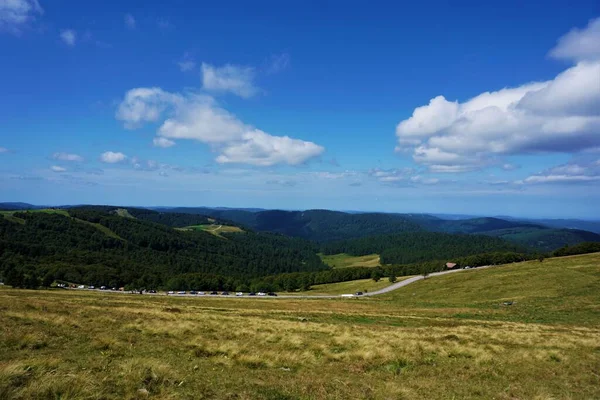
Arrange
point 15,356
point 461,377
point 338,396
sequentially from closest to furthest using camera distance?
point 338,396, point 15,356, point 461,377

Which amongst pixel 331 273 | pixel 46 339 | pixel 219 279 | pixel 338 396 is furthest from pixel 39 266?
pixel 338 396

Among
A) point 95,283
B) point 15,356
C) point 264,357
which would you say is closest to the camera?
point 15,356

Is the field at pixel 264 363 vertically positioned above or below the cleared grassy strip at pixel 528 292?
above

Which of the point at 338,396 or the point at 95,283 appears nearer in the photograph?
the point at 338,396

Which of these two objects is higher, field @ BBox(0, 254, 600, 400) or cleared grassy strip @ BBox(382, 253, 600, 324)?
field @ BBox(0, 254, 600, 400)

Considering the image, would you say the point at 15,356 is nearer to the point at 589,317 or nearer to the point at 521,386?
the point at 521,386

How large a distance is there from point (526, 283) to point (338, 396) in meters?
66.4

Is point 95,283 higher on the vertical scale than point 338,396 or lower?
lower

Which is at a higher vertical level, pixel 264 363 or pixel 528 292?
pixel 264 363

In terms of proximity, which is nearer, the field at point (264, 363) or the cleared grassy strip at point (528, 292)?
the field at point (264, 363)

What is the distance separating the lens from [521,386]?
11609mm

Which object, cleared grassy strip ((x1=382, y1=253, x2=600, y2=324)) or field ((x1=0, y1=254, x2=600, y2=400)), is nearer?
field ((x1=0, y1=254, x2=600, y2=400))

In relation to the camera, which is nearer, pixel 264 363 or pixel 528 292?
pixel 264 363

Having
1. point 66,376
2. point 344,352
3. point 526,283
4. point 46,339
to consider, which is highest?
point 66,376
